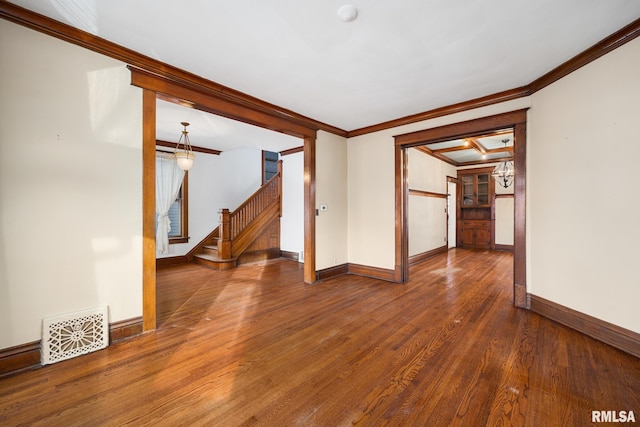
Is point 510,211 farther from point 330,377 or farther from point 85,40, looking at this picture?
point 85,40

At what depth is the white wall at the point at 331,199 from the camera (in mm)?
4535

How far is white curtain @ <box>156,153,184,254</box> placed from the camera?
18.3ft

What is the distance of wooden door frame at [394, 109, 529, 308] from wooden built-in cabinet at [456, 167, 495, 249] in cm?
499

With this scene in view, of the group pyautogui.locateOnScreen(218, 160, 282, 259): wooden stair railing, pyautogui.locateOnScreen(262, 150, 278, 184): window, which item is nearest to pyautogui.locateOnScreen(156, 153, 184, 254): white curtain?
pyautogui.locateOnScreen(218, 160, 282, 259): wooden stair railing

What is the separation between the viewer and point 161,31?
2156 millimetres

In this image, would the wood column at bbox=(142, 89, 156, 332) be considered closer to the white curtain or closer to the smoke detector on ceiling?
the smoke detector on ceiling

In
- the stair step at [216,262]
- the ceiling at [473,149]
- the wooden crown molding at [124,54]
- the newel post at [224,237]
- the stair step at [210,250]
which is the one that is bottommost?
the stair step at [216,262]

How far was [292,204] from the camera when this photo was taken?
6336 mm

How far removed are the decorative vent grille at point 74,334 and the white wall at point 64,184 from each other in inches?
2.6

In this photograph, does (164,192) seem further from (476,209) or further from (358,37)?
(476,209)

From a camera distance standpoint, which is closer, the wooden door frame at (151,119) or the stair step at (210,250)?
the wooden door frame at (151,119)

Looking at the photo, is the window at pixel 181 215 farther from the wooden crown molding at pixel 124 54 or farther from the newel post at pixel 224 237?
the wooden crown molding at pixel 124 54

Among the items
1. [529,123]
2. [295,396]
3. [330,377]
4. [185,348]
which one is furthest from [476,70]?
[185,348]

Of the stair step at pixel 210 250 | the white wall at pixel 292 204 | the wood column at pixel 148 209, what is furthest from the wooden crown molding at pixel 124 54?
the stair step at pixel 210 250
